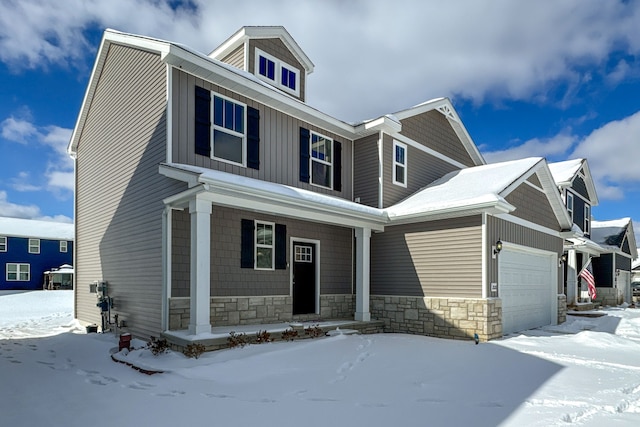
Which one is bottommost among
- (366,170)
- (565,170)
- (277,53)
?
(366,170)

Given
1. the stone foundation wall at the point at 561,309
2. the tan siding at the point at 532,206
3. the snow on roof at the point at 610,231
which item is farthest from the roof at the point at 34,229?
the snow on roof at the point at 610,231

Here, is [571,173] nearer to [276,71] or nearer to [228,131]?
[276,71]

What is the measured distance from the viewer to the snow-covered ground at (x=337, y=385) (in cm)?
416

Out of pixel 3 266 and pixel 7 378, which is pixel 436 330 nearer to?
pixel 7 378

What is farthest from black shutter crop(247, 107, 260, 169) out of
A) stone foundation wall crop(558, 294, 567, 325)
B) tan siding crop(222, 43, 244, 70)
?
stone foundation wall crop(558, 294, 567, 325)

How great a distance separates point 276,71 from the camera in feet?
39.1

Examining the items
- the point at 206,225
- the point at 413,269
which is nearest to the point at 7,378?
the point at 206,225

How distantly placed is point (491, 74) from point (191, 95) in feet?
41.1

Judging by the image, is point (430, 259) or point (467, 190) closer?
point (430, 259)

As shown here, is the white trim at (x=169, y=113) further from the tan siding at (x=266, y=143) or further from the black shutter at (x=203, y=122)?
the black shutter at (x=203, y=122)

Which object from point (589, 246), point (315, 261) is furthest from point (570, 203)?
point (315, 261)

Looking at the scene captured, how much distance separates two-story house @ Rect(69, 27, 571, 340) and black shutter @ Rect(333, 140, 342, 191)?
1.7 inches

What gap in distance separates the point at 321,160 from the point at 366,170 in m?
1.41

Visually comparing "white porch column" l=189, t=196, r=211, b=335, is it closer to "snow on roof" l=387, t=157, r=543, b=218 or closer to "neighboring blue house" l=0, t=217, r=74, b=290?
"snow on roof" l=387, t=157, r=543, b=218
